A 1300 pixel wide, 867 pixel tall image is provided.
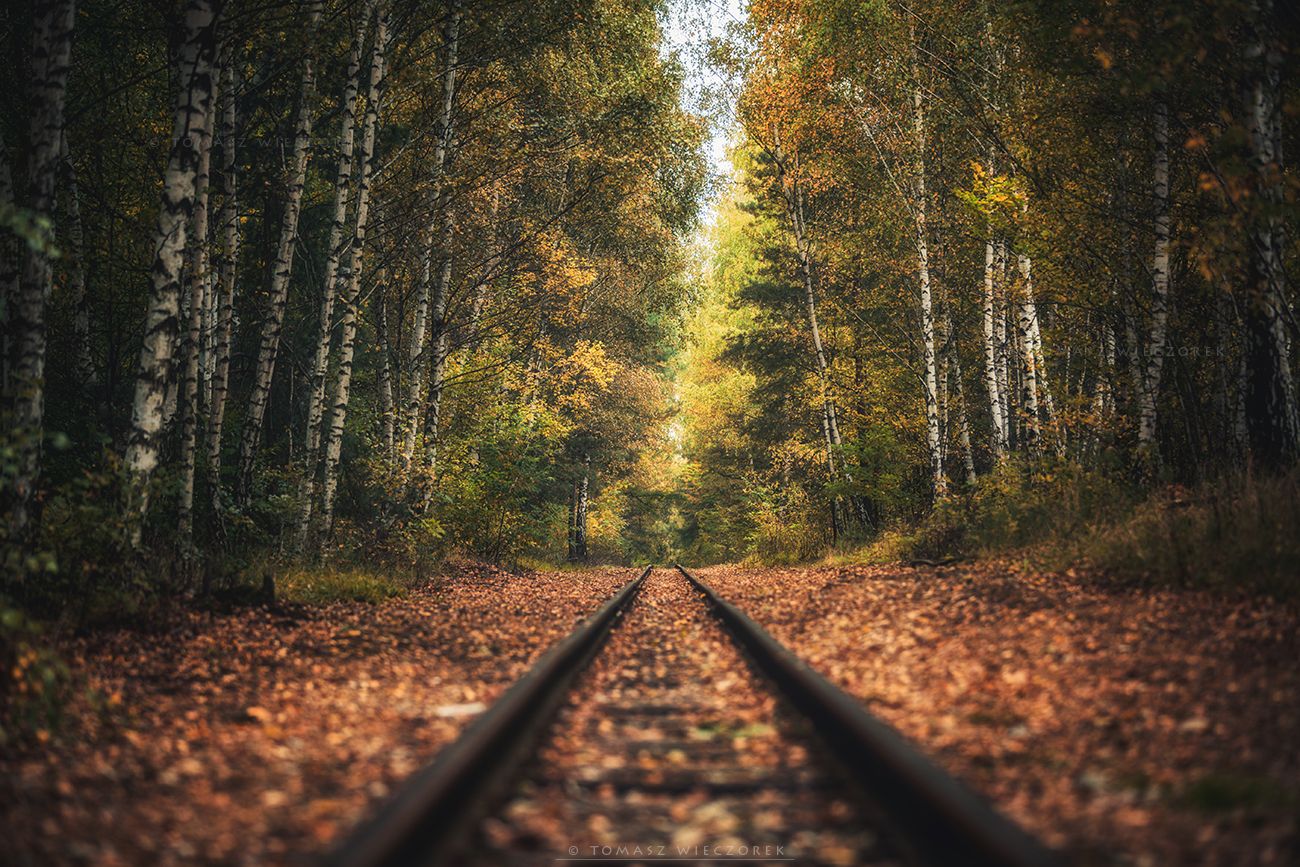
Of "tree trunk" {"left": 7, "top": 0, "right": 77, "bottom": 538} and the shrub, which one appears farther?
"tree trunk" {"left": 7, "top": 0, "right": 77, "bottom": 538}

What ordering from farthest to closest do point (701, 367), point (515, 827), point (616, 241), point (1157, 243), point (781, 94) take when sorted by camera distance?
point (701, 367) < point (616, 241) < point (781, 94) < point (1157, 243) < point (515, 827)

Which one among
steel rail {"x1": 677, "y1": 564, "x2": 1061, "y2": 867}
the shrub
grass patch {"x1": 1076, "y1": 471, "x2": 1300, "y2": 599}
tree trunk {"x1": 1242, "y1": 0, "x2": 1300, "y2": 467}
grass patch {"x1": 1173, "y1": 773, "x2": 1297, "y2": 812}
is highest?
tree trunk {"x1": 1242, "y1": 0, "x2": 1300, "y2": 467}

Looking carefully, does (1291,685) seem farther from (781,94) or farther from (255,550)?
(781,94)

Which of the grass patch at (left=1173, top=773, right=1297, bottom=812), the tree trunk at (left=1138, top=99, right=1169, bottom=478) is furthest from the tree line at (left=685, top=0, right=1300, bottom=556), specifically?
the grass patch at (left=1173, top=773, right=1297, bottom=812)

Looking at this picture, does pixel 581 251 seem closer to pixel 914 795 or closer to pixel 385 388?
pixel 385 388

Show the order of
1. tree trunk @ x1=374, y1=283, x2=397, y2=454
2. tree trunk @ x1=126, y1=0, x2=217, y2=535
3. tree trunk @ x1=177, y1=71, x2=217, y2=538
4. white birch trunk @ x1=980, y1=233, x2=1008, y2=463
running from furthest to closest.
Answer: white birch trunk @ x1=980, y1=233, x2=1008, y2=463 < tree trunk @ x1=374, y1=283, x2=397, y2=454 < tree trunk @ x1=177, y1=71, x2=217, y2=538 < tree trunk @ x1=126, y1=0, x2=217, y2=535

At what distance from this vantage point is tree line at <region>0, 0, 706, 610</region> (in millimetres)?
7922

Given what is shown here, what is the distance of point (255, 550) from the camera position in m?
12.0

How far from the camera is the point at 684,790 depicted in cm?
364

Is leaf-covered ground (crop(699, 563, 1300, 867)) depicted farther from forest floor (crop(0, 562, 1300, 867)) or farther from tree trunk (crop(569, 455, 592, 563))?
tree trunk (crop(569, 455, 592, 563))

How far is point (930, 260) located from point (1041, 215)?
818 cm

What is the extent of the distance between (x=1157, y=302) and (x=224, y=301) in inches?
504

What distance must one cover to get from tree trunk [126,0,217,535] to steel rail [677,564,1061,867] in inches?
257

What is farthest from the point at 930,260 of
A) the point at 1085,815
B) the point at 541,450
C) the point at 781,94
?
the point at 1085,815
